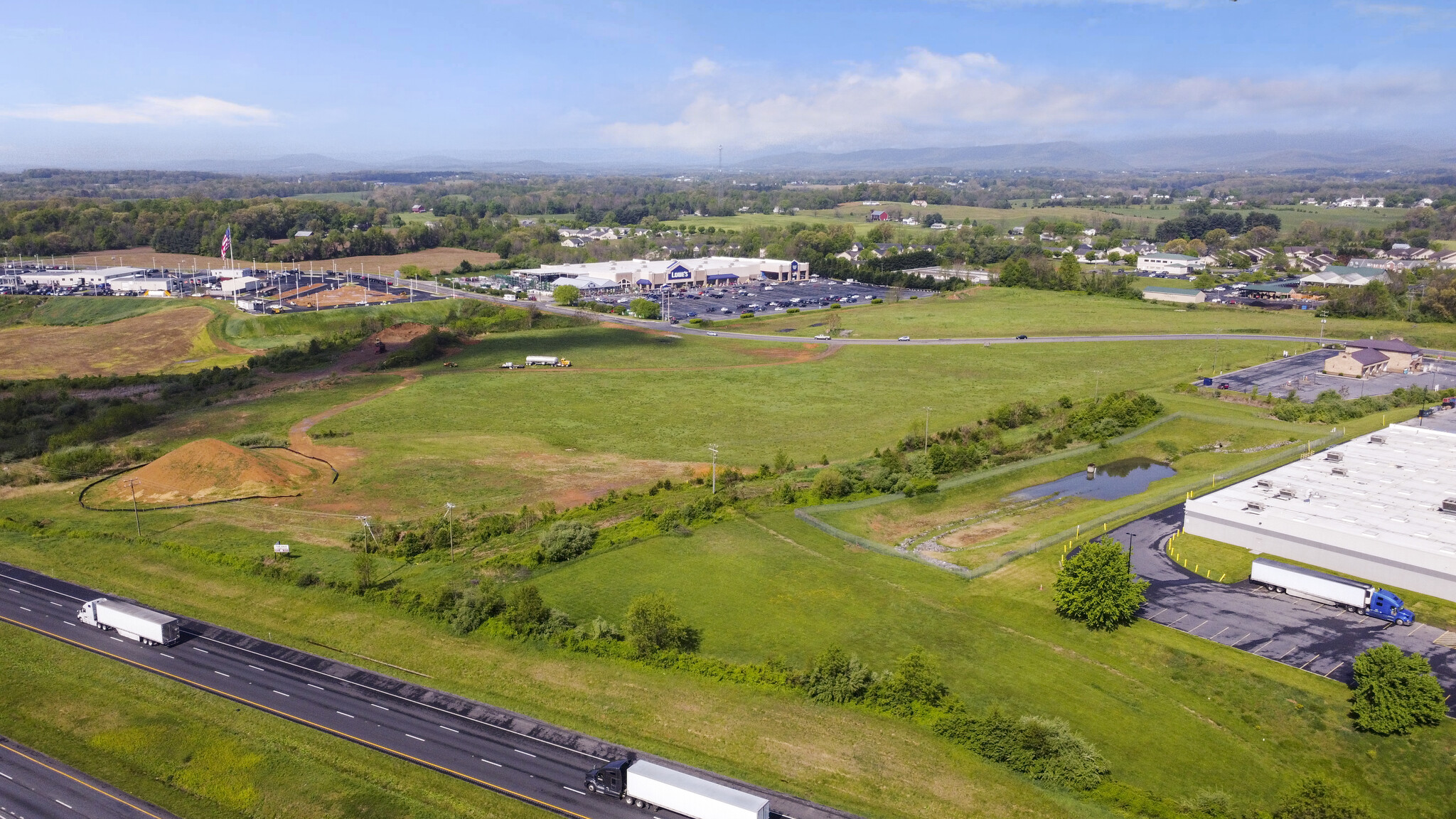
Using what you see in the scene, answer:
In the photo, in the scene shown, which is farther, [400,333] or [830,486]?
[400,333]

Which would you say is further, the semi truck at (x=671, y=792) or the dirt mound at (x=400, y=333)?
the dirt mound at (x=400, y=333)

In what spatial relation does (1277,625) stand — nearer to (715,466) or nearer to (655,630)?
(655,630)

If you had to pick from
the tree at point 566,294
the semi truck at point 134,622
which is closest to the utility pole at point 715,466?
the semi truck at point 134,622

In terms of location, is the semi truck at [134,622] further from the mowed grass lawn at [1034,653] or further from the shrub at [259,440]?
the shrub at [259,440]

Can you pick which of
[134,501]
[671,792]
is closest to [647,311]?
[134,501]

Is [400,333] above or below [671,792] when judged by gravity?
above

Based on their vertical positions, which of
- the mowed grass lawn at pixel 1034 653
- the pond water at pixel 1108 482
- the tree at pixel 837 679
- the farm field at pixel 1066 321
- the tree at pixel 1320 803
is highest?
the farm field at pixel 1066 321

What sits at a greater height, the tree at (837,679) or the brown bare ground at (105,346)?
the brown bare ground at (105,346)

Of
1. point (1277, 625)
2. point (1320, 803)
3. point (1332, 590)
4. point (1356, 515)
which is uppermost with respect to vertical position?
point (1356, 515)

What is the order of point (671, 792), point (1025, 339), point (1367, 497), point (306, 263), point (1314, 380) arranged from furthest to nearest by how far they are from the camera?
point (306, 263)
point (1025, 339)
point (1314, 380)
point (1367, 497)
point (671, 792)
